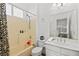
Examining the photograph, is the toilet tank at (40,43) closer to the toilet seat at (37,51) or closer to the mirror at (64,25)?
the toilet seat at (37,51)

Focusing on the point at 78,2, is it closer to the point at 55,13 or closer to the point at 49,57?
the point at 55,13

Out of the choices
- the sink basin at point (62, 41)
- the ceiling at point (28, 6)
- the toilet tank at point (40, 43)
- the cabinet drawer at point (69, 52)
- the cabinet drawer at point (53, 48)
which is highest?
the ceiling at point (28, 6)

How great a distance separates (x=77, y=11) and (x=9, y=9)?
0.91 m

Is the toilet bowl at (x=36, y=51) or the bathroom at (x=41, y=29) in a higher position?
the bathroom at (x=41, y=29)

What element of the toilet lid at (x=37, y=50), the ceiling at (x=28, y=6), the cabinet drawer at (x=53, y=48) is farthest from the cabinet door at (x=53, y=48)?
the ceiling at (x=28, y=6)

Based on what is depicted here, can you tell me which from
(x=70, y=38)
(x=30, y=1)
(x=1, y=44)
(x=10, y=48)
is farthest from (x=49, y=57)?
(x=30, y=1)

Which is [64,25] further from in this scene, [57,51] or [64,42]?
[57,51]

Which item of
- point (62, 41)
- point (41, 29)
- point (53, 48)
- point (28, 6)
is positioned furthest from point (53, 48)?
point (28, 6)

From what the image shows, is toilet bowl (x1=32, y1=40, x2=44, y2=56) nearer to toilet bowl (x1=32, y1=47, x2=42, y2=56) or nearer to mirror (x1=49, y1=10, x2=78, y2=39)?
toilet bowl (x1=32, y1=47, x2=42, y2=56)

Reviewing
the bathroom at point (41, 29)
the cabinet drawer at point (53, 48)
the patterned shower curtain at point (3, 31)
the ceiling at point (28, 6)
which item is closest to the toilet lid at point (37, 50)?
the bathroom at point (41, 29)

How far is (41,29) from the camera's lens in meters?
1.64

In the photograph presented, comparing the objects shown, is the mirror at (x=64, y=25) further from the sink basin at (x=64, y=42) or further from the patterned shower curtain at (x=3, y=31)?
the patterned shower curtain at (x=3, y=31)

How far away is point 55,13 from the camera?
1.64 m

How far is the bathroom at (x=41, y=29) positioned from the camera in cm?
159
